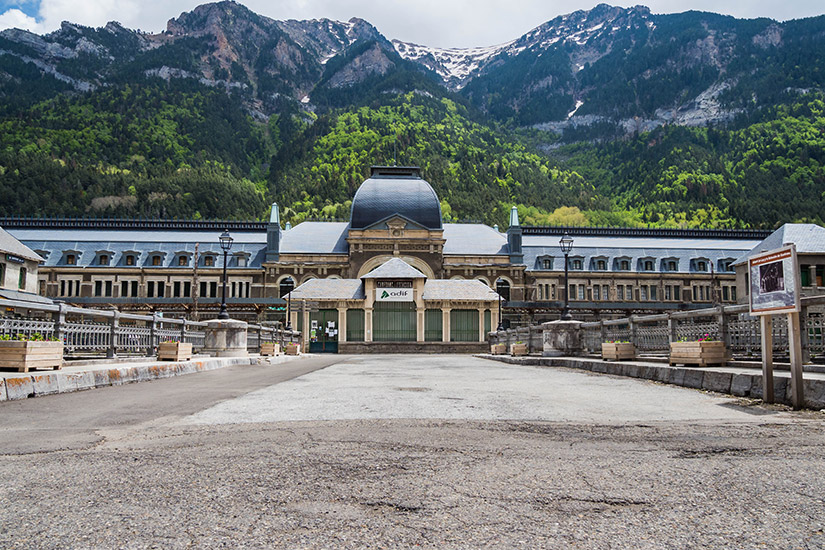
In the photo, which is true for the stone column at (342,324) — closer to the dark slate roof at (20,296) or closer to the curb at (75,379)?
the dark slate roof at (20,296)

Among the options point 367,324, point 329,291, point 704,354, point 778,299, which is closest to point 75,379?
point 778,299

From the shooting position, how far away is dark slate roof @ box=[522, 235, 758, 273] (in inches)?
2702

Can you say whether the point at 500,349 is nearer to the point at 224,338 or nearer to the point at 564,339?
the point at 564,339

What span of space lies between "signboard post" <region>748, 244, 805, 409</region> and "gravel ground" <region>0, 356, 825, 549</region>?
278cm

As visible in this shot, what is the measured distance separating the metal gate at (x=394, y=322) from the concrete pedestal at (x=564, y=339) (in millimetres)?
27531

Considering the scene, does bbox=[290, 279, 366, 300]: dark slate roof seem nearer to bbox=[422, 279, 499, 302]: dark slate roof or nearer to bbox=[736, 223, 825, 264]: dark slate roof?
bbox=[422, 279, 499, 302]: dark slate roof

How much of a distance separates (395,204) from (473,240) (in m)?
9.53

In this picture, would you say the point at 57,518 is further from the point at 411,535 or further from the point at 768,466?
the point at 768,466

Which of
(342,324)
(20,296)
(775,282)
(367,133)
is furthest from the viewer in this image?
(367,133)

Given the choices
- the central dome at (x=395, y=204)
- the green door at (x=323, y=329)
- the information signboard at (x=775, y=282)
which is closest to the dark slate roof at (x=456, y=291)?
the green door at (x=323, y=329)

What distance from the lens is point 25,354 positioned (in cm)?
1158

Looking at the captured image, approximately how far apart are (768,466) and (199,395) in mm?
8541

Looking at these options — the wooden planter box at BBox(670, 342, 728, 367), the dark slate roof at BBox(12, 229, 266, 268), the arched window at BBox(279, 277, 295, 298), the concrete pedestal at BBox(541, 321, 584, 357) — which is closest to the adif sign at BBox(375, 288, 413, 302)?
the arched window at BBox(279, 277, 295, 298)

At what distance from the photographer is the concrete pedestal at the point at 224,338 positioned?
25.9 metres
